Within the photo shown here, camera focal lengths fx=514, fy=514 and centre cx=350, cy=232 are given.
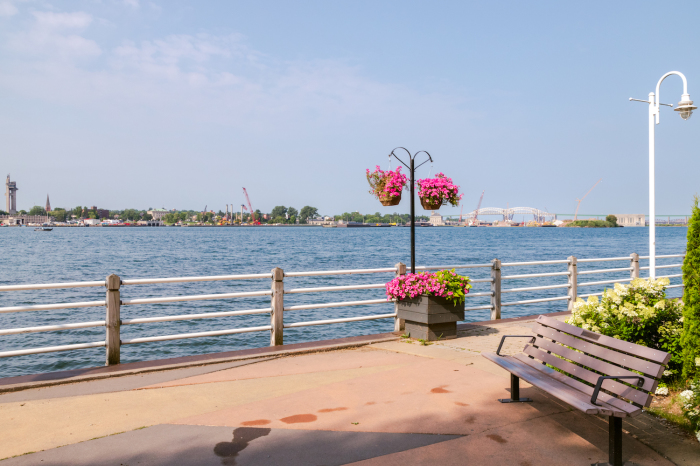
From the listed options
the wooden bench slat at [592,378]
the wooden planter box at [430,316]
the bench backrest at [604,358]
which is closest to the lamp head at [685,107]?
the wooden planter box at [430,316]

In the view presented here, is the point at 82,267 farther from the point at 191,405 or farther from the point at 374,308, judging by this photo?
the point at 191,405

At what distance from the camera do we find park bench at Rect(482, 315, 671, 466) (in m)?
4.11

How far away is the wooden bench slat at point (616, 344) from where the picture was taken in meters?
4.23

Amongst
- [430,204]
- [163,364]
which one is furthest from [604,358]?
[163,364]

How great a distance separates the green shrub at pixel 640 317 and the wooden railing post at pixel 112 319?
6320 mm

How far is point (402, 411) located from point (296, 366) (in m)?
2.40

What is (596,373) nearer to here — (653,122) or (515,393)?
(515,393)

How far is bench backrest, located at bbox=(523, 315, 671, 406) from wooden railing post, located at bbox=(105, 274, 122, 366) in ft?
18.4

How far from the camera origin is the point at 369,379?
666 centimetres

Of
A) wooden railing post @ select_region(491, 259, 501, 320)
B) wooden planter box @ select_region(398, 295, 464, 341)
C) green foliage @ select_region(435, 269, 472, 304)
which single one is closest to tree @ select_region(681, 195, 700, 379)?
green foliage @ select_region(435, 269, 472, 304)

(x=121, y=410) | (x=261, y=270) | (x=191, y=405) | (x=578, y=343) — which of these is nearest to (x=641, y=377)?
(x=578, y=343)

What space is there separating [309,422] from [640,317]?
13.8ft

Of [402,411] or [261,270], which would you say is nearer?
[402,411]

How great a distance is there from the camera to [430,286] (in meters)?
8.80
